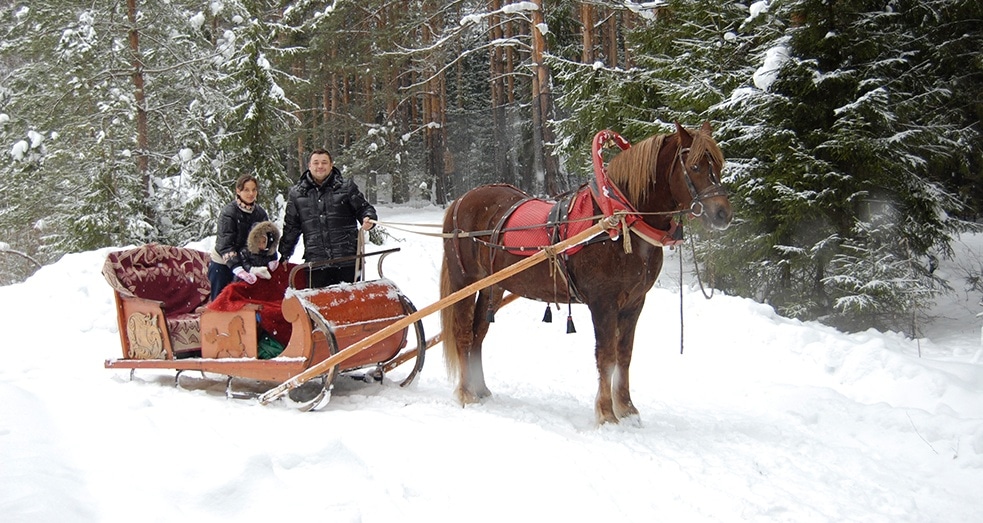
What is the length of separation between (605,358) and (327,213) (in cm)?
261

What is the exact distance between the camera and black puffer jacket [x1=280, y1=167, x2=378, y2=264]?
17.5 feet

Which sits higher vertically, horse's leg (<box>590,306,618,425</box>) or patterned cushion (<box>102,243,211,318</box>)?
patterned cushion (<box>102,243,211,318</box>)

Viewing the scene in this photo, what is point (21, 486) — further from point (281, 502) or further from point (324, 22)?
point (324, 22)

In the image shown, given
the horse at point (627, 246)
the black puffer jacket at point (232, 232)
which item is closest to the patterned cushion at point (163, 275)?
the black puffer jacket at point (232, 232)

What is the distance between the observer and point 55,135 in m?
13.2

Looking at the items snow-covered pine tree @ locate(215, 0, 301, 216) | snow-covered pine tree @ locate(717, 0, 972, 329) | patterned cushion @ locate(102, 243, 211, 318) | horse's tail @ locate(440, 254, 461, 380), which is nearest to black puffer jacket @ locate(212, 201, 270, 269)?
patterned cushion @ locate(102, 243, 211, 318)

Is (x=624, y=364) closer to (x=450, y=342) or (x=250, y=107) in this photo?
(x=450, y=342)

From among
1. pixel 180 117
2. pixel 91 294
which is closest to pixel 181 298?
pixel 91 294

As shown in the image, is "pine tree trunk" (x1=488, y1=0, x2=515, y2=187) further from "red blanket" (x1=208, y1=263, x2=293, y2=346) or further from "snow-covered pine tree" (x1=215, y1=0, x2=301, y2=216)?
"red blanket" (x1=208, y1=263, x2=293, y2=346)

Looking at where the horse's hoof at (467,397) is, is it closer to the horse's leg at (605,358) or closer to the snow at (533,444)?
the snow at (533,444)

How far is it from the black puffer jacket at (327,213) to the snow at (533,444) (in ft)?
3.87

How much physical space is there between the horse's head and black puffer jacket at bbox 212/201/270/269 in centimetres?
371

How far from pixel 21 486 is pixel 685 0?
8709 millimetres

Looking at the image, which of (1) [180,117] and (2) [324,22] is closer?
(1) [180,117]
